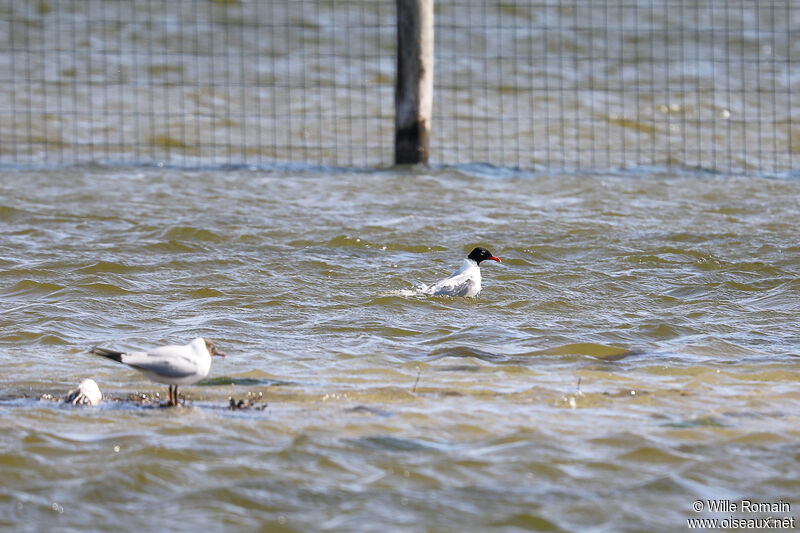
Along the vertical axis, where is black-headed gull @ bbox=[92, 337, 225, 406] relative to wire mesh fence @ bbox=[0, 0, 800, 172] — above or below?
below

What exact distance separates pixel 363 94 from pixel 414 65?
13.9 feet

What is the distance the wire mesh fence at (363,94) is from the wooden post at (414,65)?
1126 mm

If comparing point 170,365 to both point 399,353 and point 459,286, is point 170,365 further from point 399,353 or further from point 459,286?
point 459,286

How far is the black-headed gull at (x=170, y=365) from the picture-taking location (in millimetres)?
5152

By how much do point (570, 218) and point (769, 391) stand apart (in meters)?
4.98

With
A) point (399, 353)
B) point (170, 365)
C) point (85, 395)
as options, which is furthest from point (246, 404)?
point (399, 353)

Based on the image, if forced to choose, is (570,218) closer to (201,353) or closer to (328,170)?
(328,170)

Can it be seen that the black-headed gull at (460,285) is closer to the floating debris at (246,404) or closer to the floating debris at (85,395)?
the floating debris at (246,404)

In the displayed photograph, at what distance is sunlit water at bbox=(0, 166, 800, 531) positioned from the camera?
13.3 feet

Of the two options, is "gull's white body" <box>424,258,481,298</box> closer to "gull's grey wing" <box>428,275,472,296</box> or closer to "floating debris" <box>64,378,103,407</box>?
"gull's grey wing" <box>428,275,472,296</box>

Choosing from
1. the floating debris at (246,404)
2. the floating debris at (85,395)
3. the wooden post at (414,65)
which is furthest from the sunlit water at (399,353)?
the wooden post at (414,65)

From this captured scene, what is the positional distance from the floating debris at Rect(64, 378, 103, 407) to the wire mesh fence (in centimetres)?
801

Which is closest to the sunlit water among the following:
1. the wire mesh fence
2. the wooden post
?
the wooden post

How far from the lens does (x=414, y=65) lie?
1230 cm
